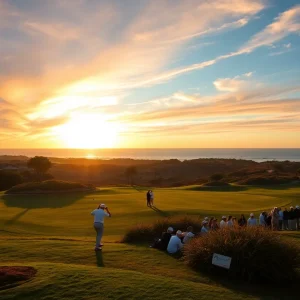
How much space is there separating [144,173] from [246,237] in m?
96.2

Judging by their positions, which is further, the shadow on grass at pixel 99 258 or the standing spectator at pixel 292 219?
the standing spectator at pixel 292 219

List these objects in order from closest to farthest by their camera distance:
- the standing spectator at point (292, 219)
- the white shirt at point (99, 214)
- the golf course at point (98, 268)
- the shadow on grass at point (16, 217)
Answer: the golf course at point (98, 268) → the white shirt at point (99, 214) → the standing spectator at point (292, 219) → the shadow on grass at point (16, 217)

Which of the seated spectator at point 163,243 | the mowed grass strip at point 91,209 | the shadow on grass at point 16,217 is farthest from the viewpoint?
the shadow on grass at point 16,217

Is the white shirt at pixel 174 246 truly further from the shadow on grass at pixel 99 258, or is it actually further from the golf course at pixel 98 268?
the shadow on grass at pixel 99 258

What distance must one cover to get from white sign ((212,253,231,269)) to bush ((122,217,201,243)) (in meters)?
6.44

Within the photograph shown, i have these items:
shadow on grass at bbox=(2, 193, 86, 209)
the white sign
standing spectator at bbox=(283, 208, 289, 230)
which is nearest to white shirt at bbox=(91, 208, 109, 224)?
the white sign

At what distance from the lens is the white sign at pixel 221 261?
11.6 m

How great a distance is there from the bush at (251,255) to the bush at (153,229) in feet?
17.3

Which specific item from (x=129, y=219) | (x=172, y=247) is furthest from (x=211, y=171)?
(x=172, y=247)

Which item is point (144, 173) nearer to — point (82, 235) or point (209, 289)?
point (82, 235)

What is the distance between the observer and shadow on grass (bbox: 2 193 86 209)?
1272 inches

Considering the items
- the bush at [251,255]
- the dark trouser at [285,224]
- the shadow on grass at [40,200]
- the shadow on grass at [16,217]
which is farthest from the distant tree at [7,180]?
the bush at [251,255]

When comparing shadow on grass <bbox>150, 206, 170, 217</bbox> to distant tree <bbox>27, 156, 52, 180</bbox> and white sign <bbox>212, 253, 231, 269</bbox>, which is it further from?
distant tree <bbox>27, 156, 52, 180</bbox>

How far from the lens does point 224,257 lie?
38.4 feet
